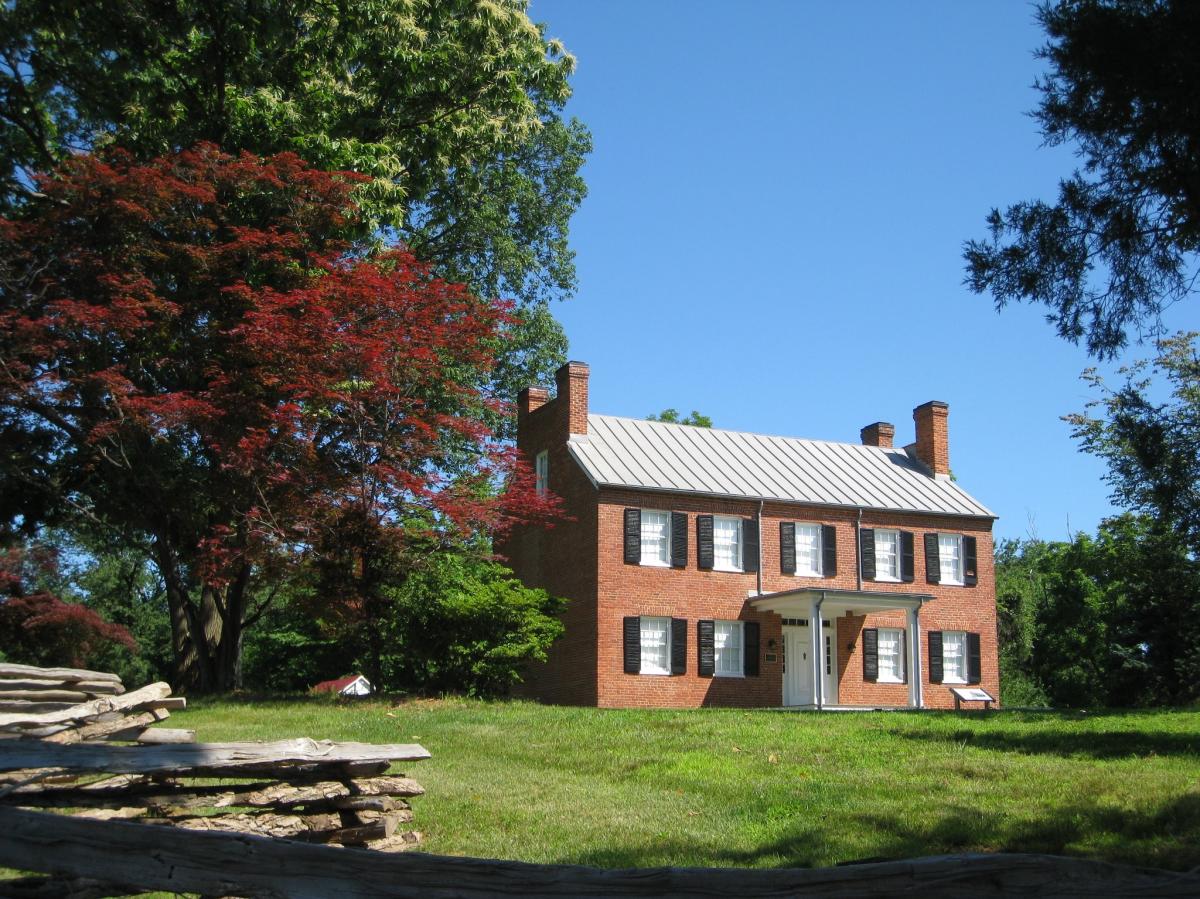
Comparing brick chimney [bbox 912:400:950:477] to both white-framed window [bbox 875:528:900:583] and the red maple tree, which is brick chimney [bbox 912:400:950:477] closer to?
white-framed window [bbox 875:528:900:583]

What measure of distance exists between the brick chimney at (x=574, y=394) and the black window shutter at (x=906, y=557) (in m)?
8.96

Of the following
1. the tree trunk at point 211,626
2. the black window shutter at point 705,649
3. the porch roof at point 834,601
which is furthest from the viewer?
the black window shutter at point 705,649

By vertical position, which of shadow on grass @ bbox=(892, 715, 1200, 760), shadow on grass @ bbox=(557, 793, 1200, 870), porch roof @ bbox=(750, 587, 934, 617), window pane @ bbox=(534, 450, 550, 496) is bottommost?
shadow on grass @ bbox=(557, 793, 1200, 870)

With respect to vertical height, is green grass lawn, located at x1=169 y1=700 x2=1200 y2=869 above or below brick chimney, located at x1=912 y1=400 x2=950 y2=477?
below

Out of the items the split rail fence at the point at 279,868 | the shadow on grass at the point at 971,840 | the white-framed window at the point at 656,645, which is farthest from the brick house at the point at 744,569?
the split rail fence at the point at 279,868

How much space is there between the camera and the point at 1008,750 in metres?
12.5

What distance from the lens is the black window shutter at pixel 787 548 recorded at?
2883 cm

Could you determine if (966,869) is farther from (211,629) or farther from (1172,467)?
(211,629)

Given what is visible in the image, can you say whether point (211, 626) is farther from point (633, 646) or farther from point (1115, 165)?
point (1115, 165)

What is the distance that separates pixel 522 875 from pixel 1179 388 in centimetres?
2634

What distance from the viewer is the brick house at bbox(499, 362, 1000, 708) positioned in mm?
26734

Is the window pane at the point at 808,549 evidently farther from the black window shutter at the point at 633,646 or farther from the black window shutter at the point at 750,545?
the black window shutter at the point at 633,646

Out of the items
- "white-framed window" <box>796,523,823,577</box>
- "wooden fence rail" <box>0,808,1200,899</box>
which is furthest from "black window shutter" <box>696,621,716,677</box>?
"wooden fence rail" <box>0,808,1200,899</box>

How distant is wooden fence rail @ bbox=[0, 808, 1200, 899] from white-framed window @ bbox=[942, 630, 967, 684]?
27.6 metres
